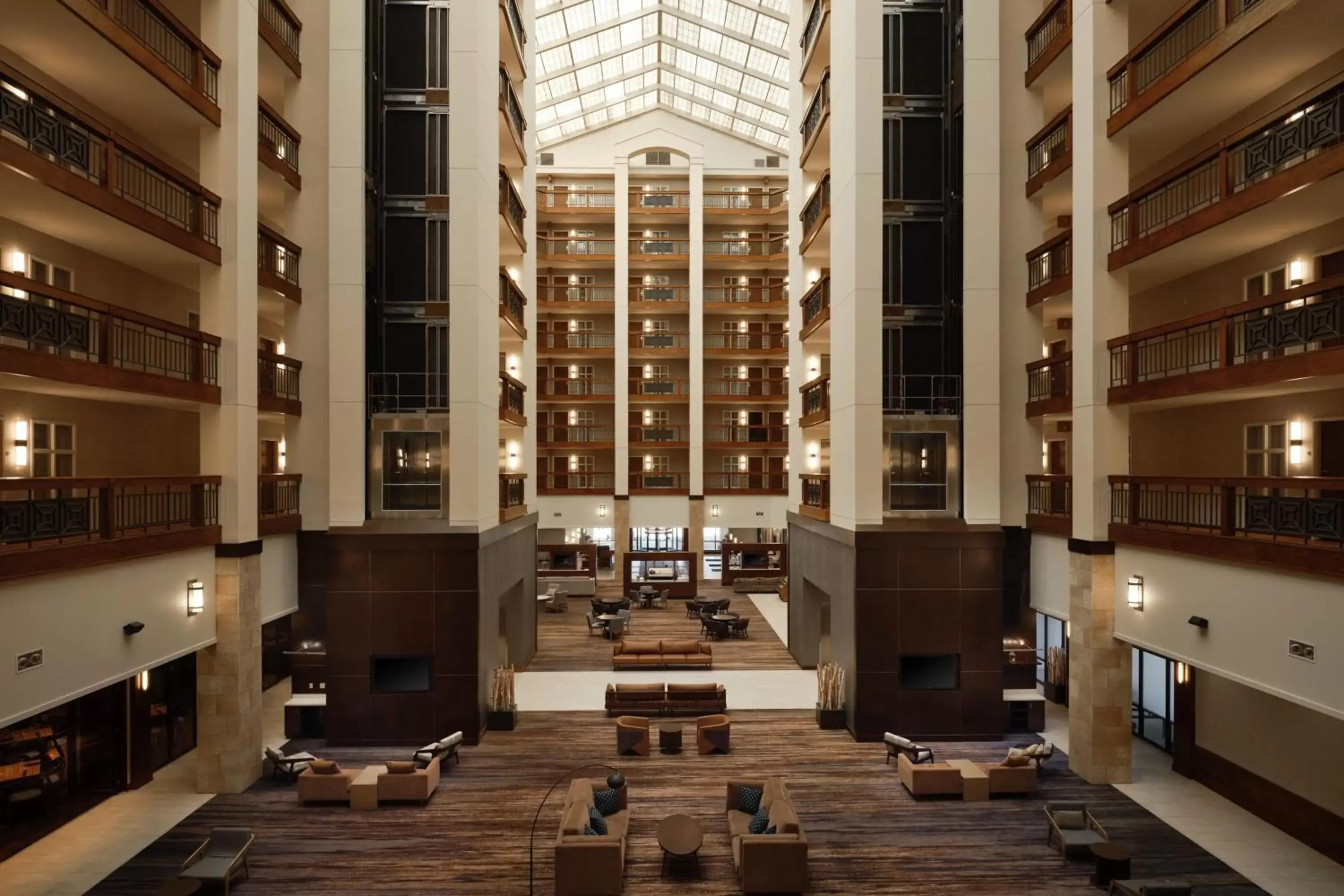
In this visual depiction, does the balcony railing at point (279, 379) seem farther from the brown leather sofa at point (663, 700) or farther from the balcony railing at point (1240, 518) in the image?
the balcony railing at point (1240, 518)

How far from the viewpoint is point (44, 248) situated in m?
12.9

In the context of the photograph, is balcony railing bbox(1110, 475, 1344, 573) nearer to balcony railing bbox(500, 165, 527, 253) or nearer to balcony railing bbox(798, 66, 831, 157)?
balcony railing bbox(798, 66, 831, 157)

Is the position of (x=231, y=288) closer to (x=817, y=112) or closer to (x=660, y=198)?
(x=817, y=112)

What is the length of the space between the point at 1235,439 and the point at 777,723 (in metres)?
10.3

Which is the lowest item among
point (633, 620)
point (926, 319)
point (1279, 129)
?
point (633, 620)

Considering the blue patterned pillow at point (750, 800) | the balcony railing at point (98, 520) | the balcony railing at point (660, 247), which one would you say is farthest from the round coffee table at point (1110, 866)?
the balcony railing at point (660, 247)

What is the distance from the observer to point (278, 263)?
16.7 m

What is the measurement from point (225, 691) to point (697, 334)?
91.6 ft

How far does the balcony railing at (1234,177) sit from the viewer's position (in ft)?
32.8

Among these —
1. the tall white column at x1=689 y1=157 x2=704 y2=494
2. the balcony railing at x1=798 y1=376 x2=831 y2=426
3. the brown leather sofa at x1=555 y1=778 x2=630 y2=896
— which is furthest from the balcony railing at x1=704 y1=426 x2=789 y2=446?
the brown leather sofa at x1=555 y1=778 x2=630 y2=896

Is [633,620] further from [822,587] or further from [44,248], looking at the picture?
[44,248]

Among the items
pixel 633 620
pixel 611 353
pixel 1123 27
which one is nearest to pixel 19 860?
pixel 633 620

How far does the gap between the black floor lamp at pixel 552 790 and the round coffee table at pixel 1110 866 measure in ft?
21.8

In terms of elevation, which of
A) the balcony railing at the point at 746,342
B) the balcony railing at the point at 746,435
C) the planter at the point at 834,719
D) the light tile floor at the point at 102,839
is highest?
the balcony railing at the point at 746,342
